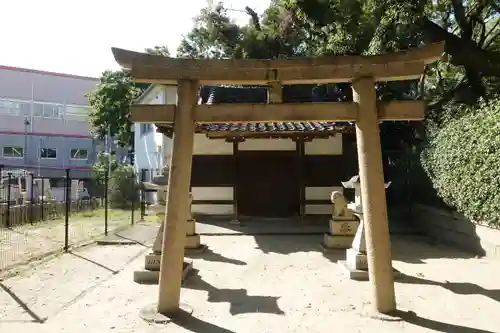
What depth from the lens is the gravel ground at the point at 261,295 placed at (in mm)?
4840

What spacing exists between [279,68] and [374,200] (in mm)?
2068

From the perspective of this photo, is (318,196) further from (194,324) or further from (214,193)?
(194,324)

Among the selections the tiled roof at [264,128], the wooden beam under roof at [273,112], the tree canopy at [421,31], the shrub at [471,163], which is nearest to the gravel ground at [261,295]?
the shrub at [471,163]

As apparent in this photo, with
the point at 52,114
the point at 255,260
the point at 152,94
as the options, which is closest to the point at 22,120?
the point at 52,114

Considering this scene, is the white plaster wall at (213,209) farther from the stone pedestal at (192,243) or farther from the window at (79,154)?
the window at (79,154)

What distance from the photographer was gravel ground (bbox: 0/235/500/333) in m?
4.84

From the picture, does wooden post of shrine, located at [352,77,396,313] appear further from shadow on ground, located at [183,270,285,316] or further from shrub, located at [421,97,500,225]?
shrub, located at [421,97,500,225]

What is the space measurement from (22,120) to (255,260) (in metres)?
32.4

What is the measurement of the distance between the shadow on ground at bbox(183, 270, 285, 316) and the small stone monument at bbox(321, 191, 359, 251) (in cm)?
352

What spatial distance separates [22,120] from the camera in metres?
34.5

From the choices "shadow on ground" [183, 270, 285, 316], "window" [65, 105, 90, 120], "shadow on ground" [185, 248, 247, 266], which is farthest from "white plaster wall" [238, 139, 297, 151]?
"window" [65, 105, 90, 120]

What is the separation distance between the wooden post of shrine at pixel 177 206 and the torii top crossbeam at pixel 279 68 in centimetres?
22

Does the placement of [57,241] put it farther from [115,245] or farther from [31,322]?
[31,322]

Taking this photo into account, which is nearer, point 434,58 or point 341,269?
point 434,58
